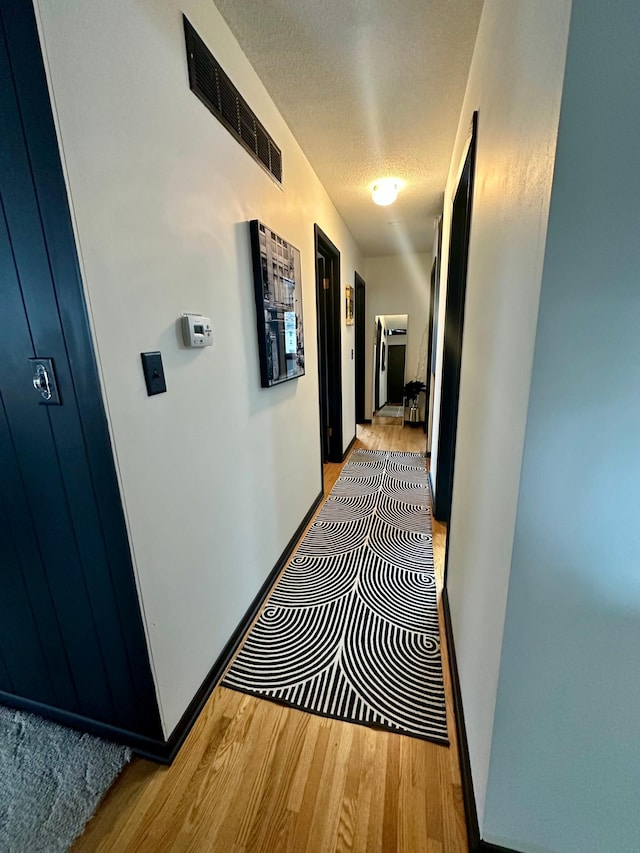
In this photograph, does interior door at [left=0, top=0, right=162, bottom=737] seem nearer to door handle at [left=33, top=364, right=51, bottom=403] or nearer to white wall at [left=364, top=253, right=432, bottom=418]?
door handle at [left=33, top=364, right=51, bottom=403]

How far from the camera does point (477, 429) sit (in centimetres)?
112

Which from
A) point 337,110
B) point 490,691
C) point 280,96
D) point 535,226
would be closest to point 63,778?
point 490,691

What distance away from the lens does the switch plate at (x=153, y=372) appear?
0.96m

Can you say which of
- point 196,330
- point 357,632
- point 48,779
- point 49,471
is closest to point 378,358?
point 357,632

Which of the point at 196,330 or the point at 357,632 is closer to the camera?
the point at 196,330

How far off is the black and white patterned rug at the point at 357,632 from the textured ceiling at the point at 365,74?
7.62 feet

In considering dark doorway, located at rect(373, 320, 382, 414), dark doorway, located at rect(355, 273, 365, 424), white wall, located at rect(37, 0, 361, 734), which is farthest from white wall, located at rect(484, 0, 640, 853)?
dark doorway, located at rect(373, 320, 382, 414)

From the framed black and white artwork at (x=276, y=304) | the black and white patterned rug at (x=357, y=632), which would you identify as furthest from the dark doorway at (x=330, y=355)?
the black and white patterned rug at (x=357, y=632)

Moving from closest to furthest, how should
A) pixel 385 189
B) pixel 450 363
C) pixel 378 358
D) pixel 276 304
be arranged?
pixel 276 304, pixel 450 363, pixel 385 189, pixel 378 358

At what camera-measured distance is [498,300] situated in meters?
0.90

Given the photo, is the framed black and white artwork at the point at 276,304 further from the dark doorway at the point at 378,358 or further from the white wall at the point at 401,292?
the dark doorway at the point at 378,358

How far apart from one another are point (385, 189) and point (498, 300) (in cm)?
230

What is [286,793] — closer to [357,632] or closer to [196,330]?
[357,632]

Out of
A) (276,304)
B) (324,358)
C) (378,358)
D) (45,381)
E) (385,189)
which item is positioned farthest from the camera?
(378,358)
